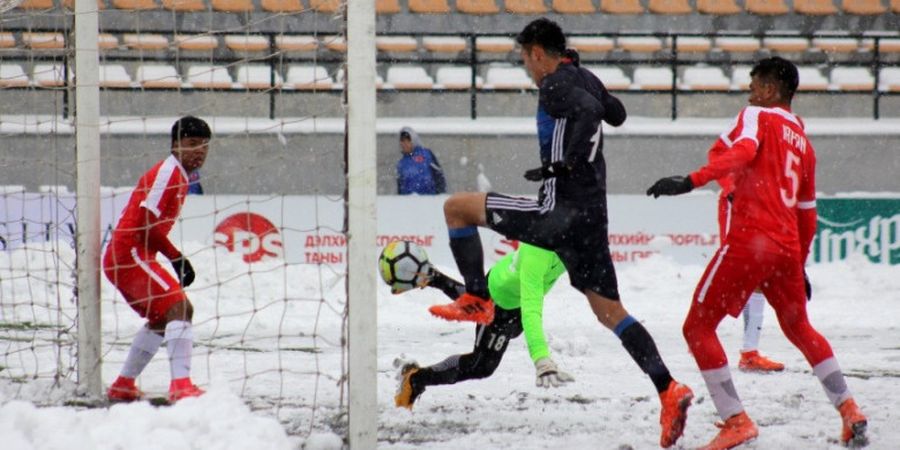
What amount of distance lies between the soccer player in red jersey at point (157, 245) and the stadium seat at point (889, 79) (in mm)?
13149

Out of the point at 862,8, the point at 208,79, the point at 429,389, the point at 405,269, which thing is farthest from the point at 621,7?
the point at 405,269

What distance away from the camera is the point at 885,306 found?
12203mm

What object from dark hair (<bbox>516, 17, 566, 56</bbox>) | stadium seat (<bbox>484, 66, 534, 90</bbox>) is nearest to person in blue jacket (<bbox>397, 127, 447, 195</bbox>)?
stadium seat (<bbox>484, 66, 534, 90</bbox>)

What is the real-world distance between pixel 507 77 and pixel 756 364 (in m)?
9.57

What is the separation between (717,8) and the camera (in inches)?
715

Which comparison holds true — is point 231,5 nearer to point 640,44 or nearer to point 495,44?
point 495,44

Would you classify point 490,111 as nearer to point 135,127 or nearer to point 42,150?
point 135,127

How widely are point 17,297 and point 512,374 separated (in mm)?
6028

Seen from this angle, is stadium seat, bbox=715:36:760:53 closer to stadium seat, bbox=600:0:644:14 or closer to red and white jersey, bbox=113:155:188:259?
stadium seat, bbox=600:0:644:14

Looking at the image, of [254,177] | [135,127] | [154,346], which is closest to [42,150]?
[135,127]

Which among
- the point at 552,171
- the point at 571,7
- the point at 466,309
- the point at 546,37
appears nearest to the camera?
the point at 552,171

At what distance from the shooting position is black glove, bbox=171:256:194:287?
6.63 m

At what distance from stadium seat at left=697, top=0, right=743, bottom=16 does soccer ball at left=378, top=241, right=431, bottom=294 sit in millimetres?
13250

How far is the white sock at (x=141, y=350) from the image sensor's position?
21.6 feet
